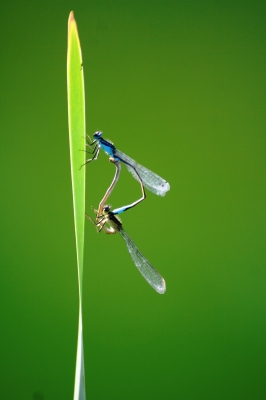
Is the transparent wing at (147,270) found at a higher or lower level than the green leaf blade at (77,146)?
higher

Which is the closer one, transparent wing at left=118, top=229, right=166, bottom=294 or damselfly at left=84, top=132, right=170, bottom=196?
damselfly at left=84, top=132, right=170, bottom=196

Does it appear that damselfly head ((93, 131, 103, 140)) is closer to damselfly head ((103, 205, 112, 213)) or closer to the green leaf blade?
damselfly head ((103, 205, 112, 213))

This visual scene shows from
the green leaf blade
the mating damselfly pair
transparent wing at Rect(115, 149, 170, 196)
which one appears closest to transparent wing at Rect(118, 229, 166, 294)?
the mating damselfly pair

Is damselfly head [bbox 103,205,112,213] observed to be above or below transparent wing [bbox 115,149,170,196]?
below

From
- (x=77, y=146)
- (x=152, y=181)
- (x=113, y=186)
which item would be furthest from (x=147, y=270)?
(x=77, y=146)

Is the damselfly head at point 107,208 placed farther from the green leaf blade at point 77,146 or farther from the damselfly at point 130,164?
the green leaf blade at point 77,146

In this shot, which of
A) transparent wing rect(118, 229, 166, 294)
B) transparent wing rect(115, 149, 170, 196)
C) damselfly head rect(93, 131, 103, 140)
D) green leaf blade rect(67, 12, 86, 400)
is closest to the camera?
green leaf blade rect(67, 12, 86, 400)

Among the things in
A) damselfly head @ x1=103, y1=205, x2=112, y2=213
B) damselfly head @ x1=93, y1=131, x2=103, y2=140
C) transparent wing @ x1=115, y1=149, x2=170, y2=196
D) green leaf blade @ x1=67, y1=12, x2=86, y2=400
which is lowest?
green leaf blade @ x1=67, y1=12, x2=86, y2=400

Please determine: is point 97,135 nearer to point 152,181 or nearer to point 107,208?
point 107,208

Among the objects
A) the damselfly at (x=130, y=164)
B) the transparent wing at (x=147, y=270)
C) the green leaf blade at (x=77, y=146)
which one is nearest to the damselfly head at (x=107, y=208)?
the damselfly at (x=130, y=164)

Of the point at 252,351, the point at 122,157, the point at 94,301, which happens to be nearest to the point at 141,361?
the point at 94,301

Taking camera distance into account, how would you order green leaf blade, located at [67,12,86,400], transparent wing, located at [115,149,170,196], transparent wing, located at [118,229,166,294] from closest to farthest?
green leaf blade, located at [67,12,86,400], transparent wing, located at [115,149,170,196], transparent wing, located at [118,229,166,294]
